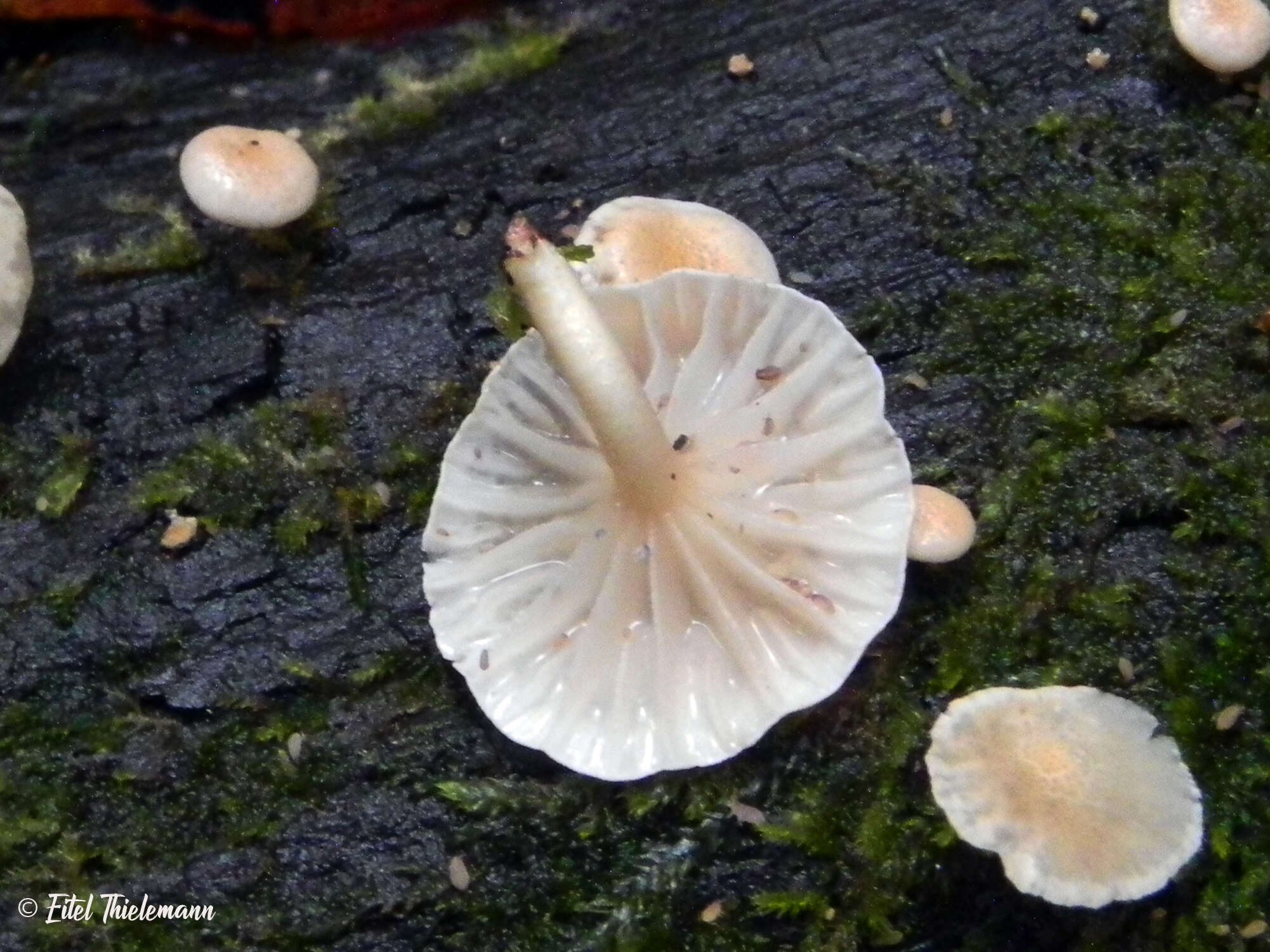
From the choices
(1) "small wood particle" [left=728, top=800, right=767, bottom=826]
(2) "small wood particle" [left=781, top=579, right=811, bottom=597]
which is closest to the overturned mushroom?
(2) "small wood particle" [left=781, top=579, right=811, bottom=597]

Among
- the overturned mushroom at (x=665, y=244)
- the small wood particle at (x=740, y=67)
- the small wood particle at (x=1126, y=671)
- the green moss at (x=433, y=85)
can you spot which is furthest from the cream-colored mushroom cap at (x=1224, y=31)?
the green moss at (x=433, y=85)

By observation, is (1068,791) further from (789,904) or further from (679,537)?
(679,537)

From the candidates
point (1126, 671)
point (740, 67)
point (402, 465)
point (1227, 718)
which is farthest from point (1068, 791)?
point (740, 67)

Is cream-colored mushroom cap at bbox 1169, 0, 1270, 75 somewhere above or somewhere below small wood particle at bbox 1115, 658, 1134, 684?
above

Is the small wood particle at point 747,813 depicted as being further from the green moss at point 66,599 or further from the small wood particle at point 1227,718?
the green moss at point 66,599

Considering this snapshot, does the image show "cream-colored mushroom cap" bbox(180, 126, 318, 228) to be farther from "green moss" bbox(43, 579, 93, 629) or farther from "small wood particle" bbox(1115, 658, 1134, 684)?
"small wood particle" bbox(1115, 658, 1134, 684)

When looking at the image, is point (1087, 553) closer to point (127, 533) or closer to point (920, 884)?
point (920, 884)
